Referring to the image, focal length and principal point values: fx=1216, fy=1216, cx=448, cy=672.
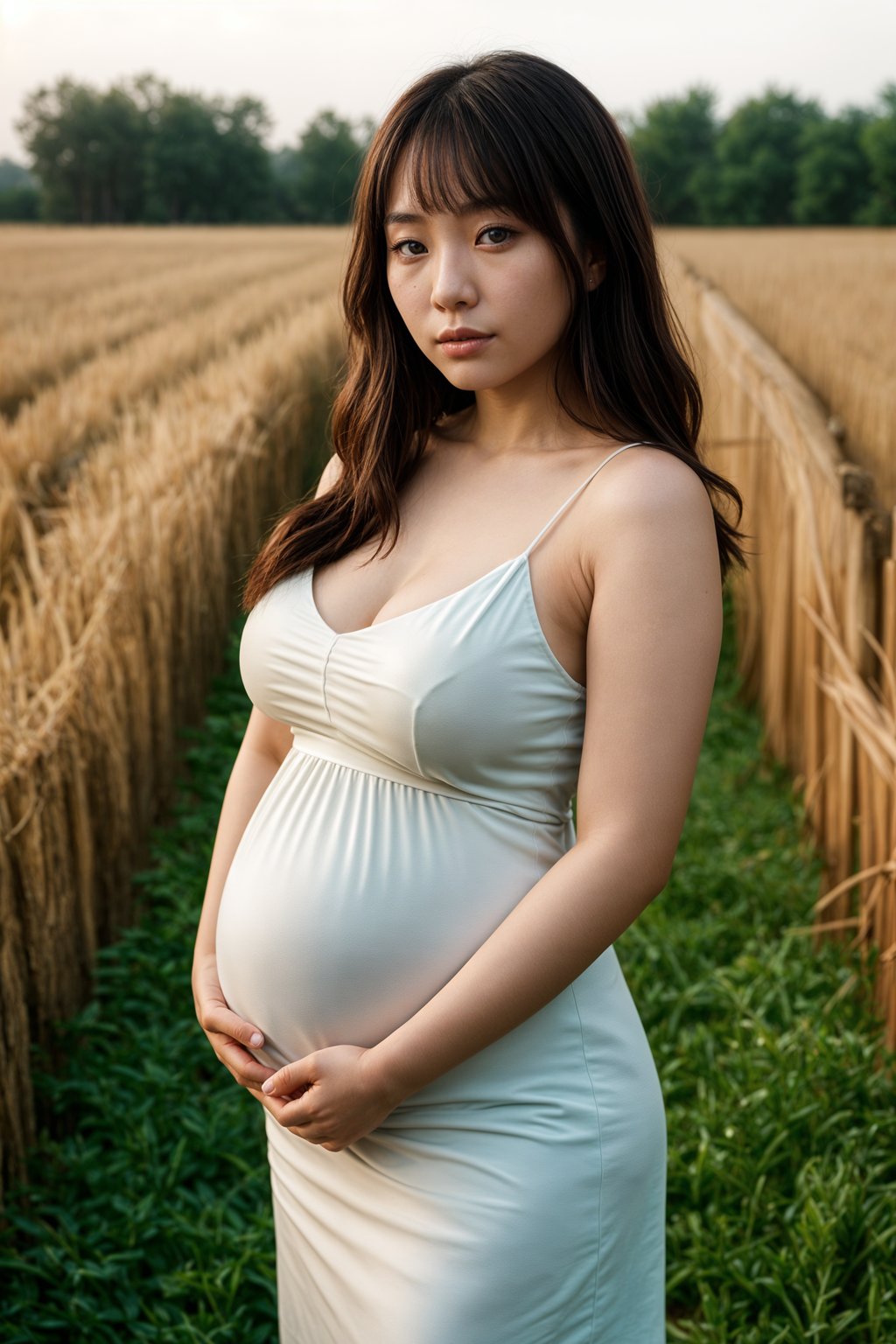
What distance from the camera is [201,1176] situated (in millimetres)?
2363

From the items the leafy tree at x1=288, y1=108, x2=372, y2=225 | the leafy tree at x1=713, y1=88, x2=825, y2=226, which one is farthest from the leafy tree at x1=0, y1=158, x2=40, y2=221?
the leafy tree at x1=713, y1=88, x2=825, y2=226

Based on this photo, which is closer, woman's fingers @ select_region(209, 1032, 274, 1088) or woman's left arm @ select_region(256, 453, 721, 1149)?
woman's left arm @ select_region(256, 453, 721, 1149)

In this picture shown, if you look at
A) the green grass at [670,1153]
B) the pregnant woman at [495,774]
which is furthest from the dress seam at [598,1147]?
the green grass at [670,1153]

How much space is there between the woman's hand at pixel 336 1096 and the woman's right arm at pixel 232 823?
0.66ft

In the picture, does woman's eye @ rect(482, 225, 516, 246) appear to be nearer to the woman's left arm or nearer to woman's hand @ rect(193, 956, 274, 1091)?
the woman's left arm

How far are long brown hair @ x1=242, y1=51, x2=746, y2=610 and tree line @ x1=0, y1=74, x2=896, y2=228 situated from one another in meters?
56.1

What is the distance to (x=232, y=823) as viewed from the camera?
57.6 inches

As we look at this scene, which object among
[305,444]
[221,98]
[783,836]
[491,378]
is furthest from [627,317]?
[221,98]

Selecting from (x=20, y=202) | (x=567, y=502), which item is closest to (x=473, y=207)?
(x=567, y=502)

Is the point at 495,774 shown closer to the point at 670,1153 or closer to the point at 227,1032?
the point at 227,1032

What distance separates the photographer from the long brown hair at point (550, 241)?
114cm

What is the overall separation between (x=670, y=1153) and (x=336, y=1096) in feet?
4.69

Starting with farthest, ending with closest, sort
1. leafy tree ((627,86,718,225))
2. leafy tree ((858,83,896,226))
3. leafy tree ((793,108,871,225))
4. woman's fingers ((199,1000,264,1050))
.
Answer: leafy tree ((627,86,718,225)), leafy tree ((793,108,871,225)), leafy tree ((858,83,896,226)), woman's fingers ((199,1000,264,1050))

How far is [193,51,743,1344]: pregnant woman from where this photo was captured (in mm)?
1081
